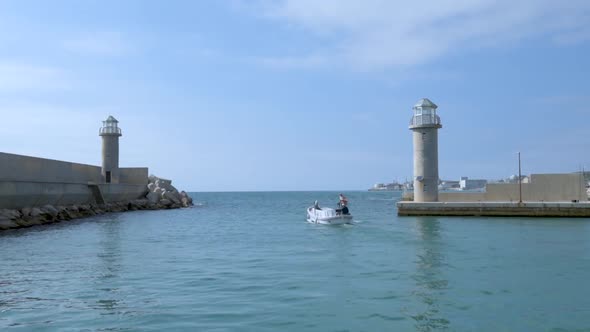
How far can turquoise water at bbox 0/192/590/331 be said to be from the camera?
991 centimetres

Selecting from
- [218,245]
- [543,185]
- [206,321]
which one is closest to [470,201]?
[543,185]

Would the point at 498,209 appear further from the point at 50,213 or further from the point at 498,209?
the point at 50,213

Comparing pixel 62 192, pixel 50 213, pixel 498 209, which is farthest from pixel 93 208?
pixel 498 209

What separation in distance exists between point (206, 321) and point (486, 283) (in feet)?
23.9

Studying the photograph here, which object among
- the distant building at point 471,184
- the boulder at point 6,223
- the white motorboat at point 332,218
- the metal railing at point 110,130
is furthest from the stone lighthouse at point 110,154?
the distant building at point 471,184

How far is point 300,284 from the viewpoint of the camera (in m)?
13.3

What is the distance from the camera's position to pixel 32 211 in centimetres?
3450

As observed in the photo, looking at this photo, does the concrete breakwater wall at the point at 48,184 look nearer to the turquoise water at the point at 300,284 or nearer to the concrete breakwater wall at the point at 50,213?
the concrete breakwater wall at the point at 50,213

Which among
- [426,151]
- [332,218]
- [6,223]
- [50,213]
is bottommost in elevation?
[6,223]

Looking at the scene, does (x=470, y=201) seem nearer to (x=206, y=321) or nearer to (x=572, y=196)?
(x=572, y=196)

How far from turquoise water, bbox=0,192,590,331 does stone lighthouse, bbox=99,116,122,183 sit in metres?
33.8

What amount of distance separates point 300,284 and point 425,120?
89.2ft

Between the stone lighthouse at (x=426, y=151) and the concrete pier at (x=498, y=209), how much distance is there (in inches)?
41.6

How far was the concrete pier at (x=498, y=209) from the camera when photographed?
113 feet
